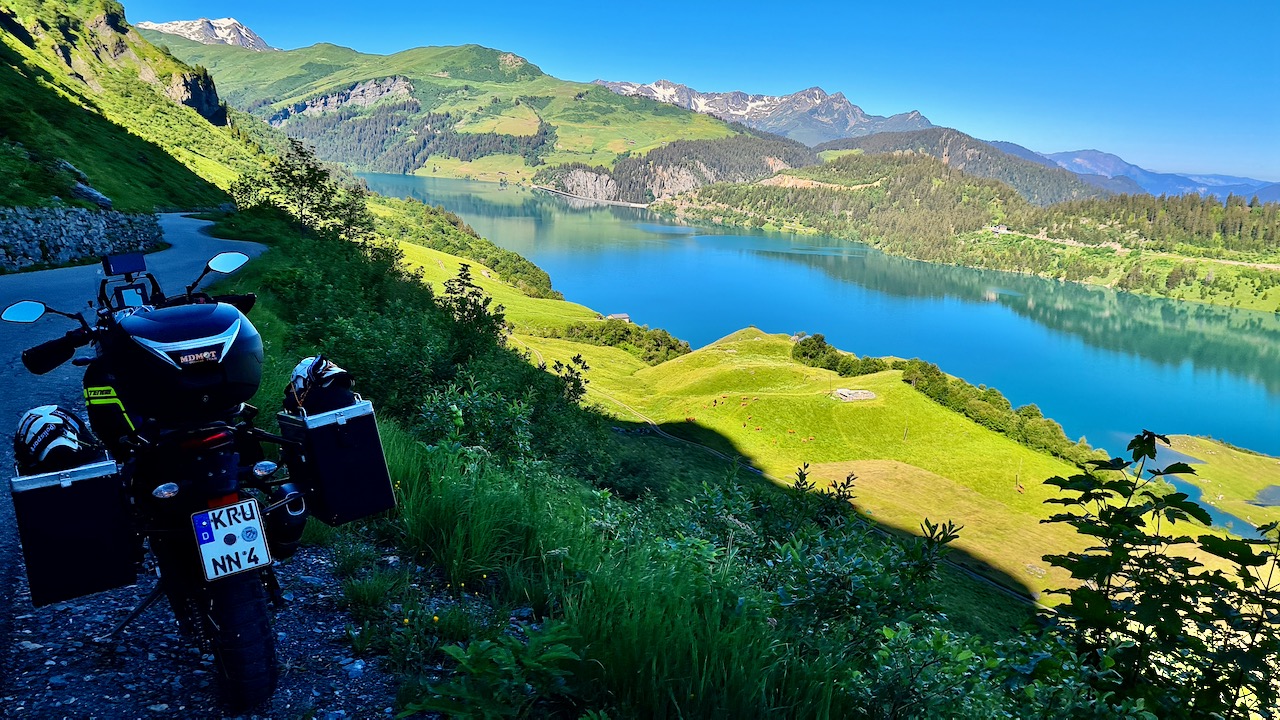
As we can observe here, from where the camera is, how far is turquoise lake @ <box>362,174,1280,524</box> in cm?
10038

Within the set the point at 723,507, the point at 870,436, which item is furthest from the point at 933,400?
the point at 723,507

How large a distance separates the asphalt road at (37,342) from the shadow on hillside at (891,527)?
23.3 meters

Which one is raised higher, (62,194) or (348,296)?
(62,194)

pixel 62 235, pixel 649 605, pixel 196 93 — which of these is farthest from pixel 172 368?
pixel 196 93

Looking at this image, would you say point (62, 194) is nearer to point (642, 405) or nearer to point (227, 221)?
point (227, 221)

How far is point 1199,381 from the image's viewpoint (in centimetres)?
11919

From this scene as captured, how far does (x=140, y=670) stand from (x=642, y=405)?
232ft

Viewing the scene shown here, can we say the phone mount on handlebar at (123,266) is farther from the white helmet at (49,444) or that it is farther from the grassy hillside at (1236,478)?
the grassy hillside at (1236,478)

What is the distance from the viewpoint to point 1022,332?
146750mm

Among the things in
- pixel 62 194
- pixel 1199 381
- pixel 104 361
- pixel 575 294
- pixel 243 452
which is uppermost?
pixel 62 194

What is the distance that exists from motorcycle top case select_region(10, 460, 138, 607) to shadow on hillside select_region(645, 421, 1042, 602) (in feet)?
88.6

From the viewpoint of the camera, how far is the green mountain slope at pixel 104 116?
3244cm

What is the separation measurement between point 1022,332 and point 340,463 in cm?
16997

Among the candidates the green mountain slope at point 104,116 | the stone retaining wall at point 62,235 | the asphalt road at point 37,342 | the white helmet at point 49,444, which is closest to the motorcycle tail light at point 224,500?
the white helmet at point 49,444
